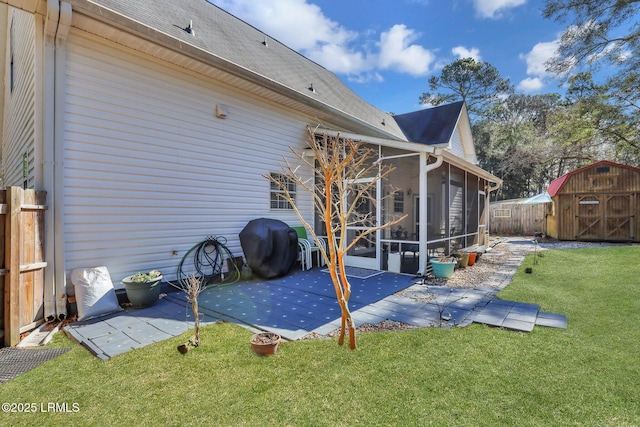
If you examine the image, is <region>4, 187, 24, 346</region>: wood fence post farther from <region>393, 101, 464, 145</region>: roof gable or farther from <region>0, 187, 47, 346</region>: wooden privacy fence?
<region>393, 101, 464, 145</region>: roof gable

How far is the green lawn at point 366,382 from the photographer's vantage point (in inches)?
81.8

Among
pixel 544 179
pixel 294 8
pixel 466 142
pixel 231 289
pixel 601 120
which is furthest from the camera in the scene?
pixel 544 179

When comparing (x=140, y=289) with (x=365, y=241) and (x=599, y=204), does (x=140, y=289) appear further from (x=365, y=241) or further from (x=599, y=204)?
(x=599, y=204)

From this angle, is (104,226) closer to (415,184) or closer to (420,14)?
(415,184)

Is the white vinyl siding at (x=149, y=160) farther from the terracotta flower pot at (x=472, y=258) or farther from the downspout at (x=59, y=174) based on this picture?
the terracotta flower pot at (x=472, y=258)

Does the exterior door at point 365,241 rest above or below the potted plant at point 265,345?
above

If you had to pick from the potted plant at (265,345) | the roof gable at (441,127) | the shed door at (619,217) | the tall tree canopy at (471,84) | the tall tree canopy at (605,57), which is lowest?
the potted plant at (265,345)

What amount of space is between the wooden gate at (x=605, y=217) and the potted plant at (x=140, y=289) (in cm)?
1642

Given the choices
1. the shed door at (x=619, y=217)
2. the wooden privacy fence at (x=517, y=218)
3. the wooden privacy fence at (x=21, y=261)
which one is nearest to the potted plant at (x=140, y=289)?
the wooden privacy fence at (x=21, y=261)

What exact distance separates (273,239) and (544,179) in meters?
27.1

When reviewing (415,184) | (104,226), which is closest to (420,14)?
(415,184)

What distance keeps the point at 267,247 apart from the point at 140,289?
236 cm

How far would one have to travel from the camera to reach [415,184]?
21.8 ft

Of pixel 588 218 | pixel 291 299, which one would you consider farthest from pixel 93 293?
pixel 588 218
